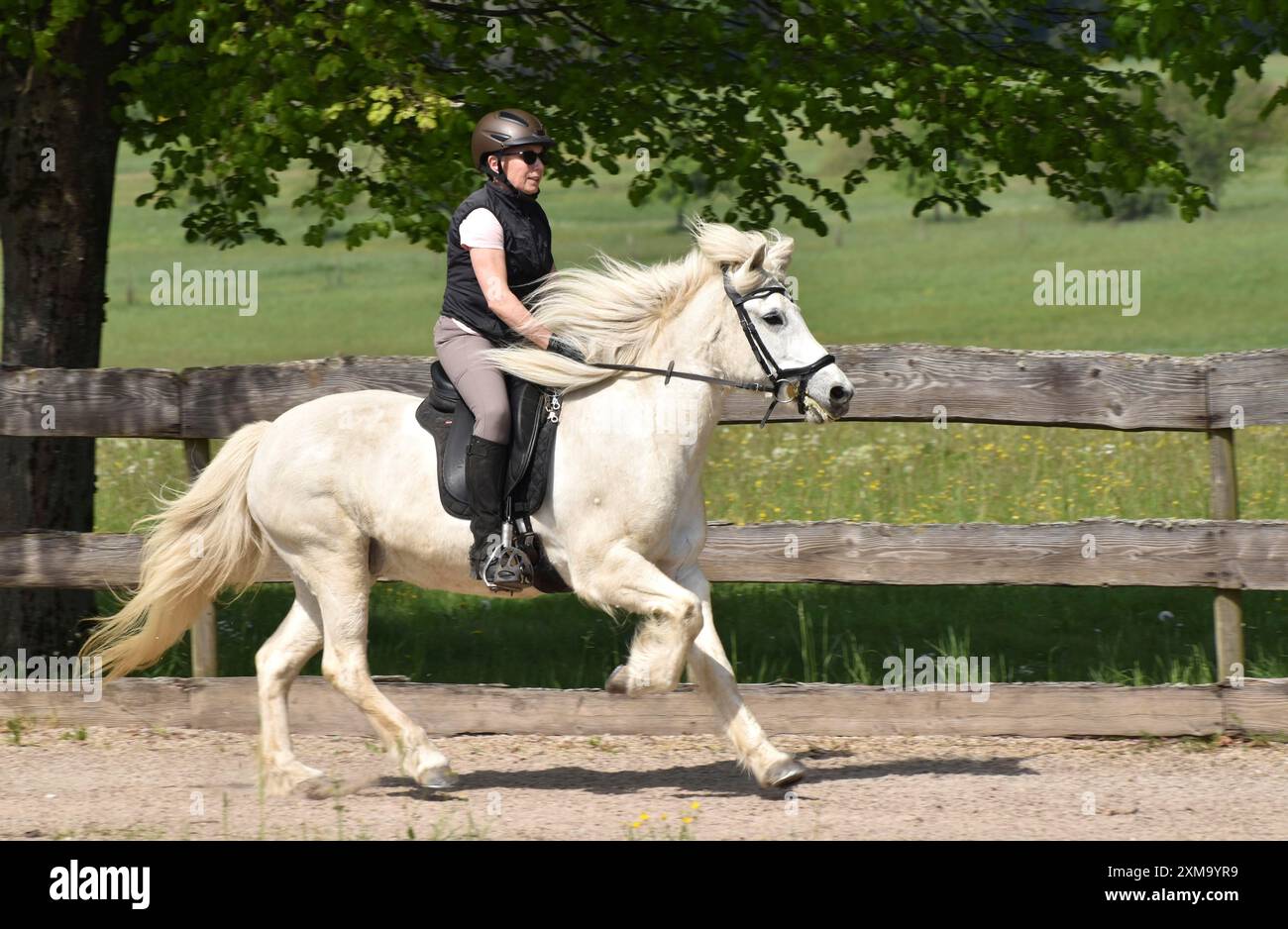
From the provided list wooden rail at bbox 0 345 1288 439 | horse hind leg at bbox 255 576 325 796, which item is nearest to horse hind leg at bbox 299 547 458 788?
horse hind leg at bbox 255 576 325 796

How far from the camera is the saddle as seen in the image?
252 inches

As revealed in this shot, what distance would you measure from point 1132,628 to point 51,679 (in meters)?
6.07

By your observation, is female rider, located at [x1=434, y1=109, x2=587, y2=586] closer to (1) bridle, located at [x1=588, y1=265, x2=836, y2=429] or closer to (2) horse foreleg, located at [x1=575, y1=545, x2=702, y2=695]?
(2) horse foreleg, located at [x1=575, y1=545, x2=702, y2=695]

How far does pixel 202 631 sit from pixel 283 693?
4.57 ft

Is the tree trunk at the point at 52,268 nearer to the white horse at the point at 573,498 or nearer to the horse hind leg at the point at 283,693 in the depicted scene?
the white horse at the point at 573,498

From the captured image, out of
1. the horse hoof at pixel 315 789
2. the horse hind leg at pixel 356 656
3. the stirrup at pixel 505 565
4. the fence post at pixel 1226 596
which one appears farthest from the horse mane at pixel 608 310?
the fence post at pixel 1226 596

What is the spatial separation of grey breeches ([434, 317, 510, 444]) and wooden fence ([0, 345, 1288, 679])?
1.39m

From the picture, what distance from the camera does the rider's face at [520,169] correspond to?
251 inches

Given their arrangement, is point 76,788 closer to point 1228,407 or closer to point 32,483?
point 32,483

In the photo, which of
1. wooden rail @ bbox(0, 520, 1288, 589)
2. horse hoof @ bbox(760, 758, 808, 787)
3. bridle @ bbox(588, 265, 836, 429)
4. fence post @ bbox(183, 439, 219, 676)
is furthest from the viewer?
fence post @ bbox(183, 439, 219, 676)

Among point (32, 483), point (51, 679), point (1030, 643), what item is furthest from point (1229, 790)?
point (32, 483)

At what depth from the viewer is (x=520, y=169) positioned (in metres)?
6.37

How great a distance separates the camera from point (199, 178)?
9.76 m

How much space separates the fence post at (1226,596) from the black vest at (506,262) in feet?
11.0
